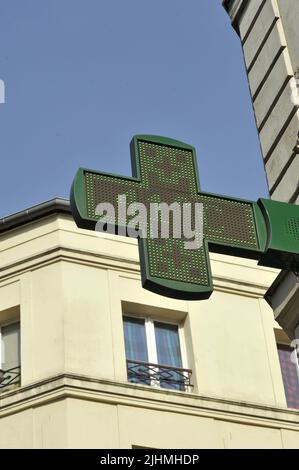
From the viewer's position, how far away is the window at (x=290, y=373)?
22188mm

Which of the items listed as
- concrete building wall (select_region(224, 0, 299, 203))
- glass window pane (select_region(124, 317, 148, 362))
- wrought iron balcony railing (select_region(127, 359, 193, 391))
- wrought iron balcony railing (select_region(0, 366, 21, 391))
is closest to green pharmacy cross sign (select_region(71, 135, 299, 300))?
concrete building wall (select_region(224, 0, 299, 203))

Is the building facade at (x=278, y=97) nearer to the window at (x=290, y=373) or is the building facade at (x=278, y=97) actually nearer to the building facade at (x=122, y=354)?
the building facade at (x=122, y=354)

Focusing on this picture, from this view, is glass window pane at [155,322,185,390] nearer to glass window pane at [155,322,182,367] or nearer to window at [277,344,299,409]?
glass window pane at [155,322,182,367]

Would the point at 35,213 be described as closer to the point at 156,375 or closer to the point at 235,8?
the point at 156,375

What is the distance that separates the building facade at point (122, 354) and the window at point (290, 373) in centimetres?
3

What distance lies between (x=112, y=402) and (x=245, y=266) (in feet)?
14.7

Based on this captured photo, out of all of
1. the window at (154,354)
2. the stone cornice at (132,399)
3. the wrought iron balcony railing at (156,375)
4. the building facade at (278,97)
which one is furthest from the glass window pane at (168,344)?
the building facade at (278,97)

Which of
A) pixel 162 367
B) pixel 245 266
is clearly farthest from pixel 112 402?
pixel 245 266

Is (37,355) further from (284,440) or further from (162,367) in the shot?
(284,440)

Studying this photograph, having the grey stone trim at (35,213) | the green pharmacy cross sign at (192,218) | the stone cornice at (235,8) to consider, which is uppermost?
the grey stone trim at (35,213)

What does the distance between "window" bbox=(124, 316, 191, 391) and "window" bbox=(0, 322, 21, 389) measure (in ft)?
6.06

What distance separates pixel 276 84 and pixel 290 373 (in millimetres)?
9111

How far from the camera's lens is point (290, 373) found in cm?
2262
